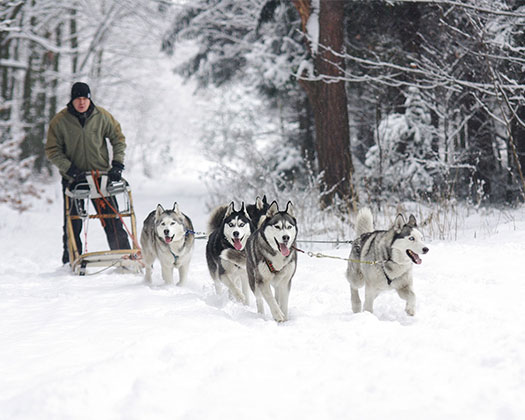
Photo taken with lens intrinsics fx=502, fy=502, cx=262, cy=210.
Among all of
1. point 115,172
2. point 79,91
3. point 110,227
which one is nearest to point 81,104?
point 79,91

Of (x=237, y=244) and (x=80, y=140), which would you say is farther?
(x=80, y=140)

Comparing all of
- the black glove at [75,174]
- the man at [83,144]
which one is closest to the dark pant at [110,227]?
the man at [83,144]

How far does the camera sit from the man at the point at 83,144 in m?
5.82

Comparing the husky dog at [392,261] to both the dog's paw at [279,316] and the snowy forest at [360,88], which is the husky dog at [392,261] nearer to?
the dog's paw at [279,316]

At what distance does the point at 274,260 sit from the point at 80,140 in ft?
11.0

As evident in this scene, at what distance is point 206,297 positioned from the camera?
14.8 feet

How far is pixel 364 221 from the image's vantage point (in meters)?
4.35

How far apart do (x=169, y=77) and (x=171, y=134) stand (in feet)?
30.8

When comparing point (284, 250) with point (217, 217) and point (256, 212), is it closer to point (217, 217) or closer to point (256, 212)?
point (256, 212)

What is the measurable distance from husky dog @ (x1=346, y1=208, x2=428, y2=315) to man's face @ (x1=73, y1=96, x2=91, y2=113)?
12.3 feet

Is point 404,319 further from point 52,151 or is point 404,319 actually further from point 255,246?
point 52,151

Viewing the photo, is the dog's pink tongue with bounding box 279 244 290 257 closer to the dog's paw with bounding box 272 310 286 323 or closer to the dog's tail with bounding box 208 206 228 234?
the dog's paw with bounding box 272 310 286 323

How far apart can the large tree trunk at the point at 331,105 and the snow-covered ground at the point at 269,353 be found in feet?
13.8

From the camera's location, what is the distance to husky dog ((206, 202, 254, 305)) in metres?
4.36
